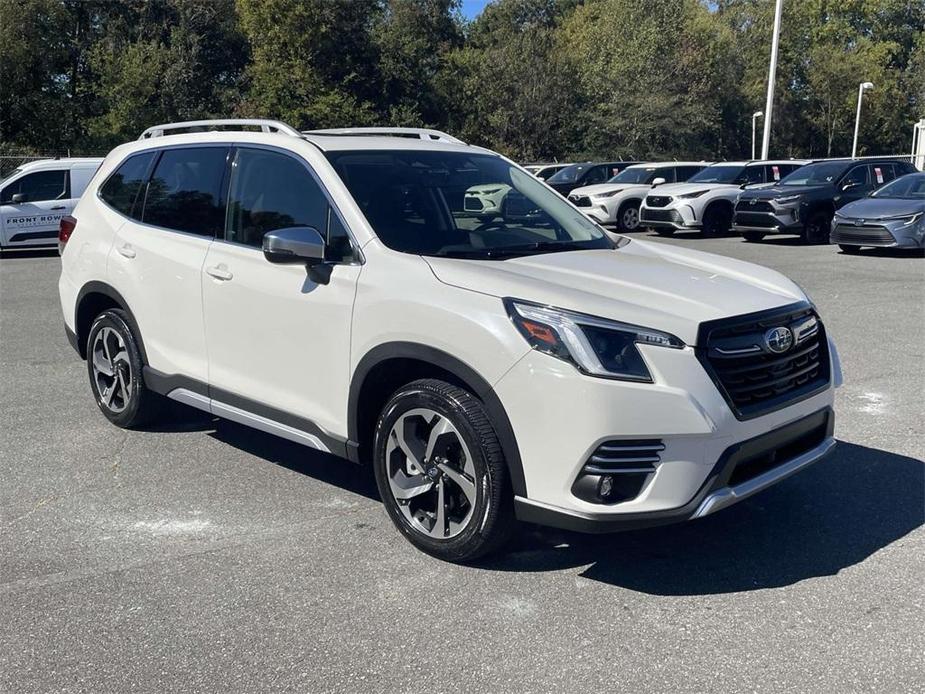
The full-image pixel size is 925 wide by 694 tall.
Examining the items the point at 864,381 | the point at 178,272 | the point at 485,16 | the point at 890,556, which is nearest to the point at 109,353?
the point at 178,272

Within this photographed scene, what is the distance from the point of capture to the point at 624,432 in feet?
11.2

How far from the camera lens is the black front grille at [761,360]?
3.61 m

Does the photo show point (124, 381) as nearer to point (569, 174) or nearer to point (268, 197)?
point (268, 197)

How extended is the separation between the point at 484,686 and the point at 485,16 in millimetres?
67535

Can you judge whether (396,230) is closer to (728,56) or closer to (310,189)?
(310,189)

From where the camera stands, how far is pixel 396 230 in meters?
4.35

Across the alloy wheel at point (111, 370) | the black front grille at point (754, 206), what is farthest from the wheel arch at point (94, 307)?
the black front grille at point (754, 206)

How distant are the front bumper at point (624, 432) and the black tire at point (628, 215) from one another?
736 inches

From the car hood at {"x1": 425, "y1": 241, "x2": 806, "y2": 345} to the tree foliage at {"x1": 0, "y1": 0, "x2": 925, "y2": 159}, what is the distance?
40.0 m

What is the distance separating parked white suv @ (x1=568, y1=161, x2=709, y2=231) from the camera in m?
21.6

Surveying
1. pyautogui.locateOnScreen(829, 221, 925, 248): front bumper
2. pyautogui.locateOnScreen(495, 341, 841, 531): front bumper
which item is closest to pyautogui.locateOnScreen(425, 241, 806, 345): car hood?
pyautogui.locateOnScreen(495, 341, 841, 531): front bumper

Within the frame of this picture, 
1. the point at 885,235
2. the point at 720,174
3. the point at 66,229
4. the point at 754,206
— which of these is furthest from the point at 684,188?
the point at 66,229

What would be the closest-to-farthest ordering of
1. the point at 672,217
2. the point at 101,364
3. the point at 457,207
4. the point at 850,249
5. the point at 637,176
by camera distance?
1. the point at 457,207
2. the point at 101,364
3. the point at 850,249
4. the point at 672,217
5. the point at 637,176

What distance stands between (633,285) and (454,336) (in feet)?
2.62
